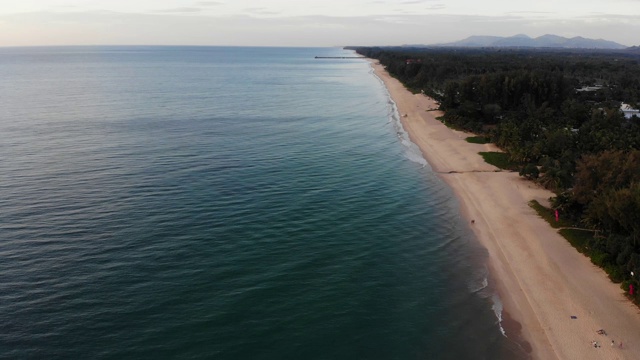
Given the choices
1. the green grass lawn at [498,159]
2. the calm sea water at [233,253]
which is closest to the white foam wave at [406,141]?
the calm sea water at [233,253]

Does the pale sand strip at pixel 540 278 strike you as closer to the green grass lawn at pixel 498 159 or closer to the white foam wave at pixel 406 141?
the green grass lawn at pixel 498 159

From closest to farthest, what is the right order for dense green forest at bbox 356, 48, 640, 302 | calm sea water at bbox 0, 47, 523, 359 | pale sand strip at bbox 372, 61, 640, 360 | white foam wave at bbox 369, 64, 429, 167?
calm sea water at bbox 0, 47, 523, 359 < pale sand strip at bbox 372, 61, 640, 360 < dense green forest at bbox 356, 48, 640, 302 < white foam wave at bbox 369, 64, 429, 167

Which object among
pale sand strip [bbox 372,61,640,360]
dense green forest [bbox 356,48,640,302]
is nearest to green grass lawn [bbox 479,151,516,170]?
dense green forest [bbox 356,48,640,302]

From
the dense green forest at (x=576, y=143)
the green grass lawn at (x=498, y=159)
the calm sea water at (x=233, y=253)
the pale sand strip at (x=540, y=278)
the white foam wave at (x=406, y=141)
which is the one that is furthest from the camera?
the white foam wave at (x=406, y=141)

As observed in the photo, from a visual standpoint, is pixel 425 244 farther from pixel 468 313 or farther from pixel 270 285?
pixel 270 285

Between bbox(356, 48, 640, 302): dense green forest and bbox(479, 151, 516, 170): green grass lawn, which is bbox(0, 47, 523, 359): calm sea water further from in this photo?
bbox(356, 48, 640, 302): dense green forest

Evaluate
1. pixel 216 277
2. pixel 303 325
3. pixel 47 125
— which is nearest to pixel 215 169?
pixel 216 277

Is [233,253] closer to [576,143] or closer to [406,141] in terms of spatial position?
[576,143]
